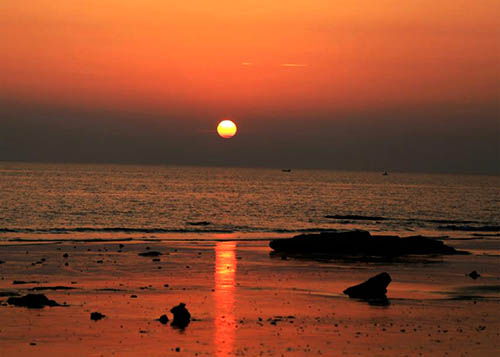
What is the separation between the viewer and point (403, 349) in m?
25.8

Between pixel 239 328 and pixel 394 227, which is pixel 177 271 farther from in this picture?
pixel 394 227

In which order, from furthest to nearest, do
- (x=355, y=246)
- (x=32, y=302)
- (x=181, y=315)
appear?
1. (x=355, y=246)
2. (x=32, y=302)
3. (x=181, y=315)

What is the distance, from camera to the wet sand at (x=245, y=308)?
25.7m

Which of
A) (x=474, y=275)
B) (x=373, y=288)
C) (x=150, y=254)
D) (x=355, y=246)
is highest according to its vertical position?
(x=355, y=246)

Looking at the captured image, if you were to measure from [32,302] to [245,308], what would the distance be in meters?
8.71

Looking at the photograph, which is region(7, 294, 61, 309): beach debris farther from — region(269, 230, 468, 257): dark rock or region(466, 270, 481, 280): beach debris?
region(269, 230, 468, 257): dark rock

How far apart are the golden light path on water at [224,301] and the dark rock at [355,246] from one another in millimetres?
4988

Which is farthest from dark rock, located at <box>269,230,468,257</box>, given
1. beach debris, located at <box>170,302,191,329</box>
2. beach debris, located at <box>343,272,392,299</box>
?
beach debris, located at <box>170,302,191,329</box>

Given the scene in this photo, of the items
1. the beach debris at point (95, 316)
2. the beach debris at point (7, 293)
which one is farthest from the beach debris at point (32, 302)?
the beach debris at point (95, 316)

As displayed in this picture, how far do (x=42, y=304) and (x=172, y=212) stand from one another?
94697 mm

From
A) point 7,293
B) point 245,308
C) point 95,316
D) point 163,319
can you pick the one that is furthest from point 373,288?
point 7,293

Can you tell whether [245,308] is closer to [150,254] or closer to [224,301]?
[224,301]

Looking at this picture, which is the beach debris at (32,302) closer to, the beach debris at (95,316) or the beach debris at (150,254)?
the beach debris at (95,316)

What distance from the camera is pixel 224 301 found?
34500mm
